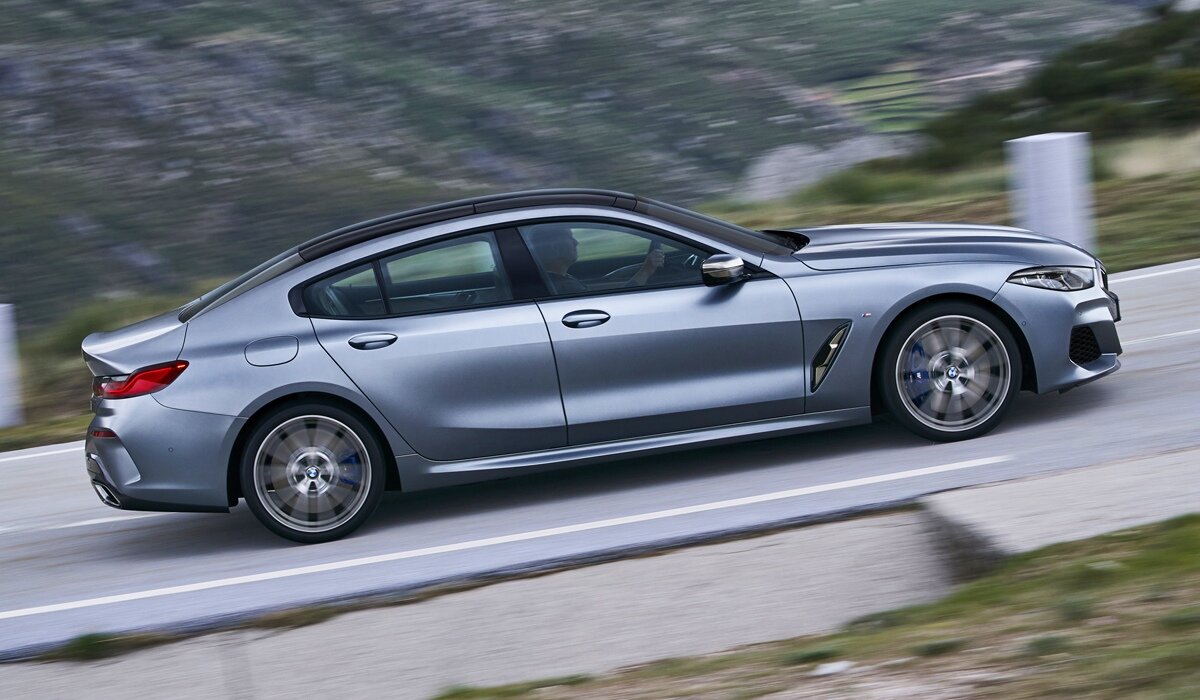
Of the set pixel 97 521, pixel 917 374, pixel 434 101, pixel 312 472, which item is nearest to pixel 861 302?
pixel 917 374

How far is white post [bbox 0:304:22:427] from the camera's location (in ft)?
34.4

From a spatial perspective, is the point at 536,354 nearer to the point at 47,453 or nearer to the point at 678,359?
the point at 678,359

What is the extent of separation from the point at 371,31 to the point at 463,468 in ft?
207

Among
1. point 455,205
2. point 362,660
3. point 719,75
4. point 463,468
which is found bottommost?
point 362,660

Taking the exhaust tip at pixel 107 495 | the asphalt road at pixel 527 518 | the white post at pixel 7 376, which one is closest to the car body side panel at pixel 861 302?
the asphalt road at pixel 527 518

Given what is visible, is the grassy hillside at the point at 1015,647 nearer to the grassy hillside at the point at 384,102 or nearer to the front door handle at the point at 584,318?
→ the front door handle at the point at 584,318

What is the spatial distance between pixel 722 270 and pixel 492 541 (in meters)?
1.64

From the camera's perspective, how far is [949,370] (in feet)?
21.8

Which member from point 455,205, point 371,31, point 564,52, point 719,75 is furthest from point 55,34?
point 455,205

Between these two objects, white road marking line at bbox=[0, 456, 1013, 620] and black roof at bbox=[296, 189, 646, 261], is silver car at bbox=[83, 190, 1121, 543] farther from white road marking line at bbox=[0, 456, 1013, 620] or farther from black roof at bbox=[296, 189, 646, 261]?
white road marking line at bbox=[0, 456, 1013, 620]

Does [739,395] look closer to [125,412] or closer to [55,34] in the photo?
[125,412]

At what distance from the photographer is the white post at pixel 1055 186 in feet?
36.4

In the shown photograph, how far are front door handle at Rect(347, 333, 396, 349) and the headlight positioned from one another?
299cm

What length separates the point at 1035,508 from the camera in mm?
5258
